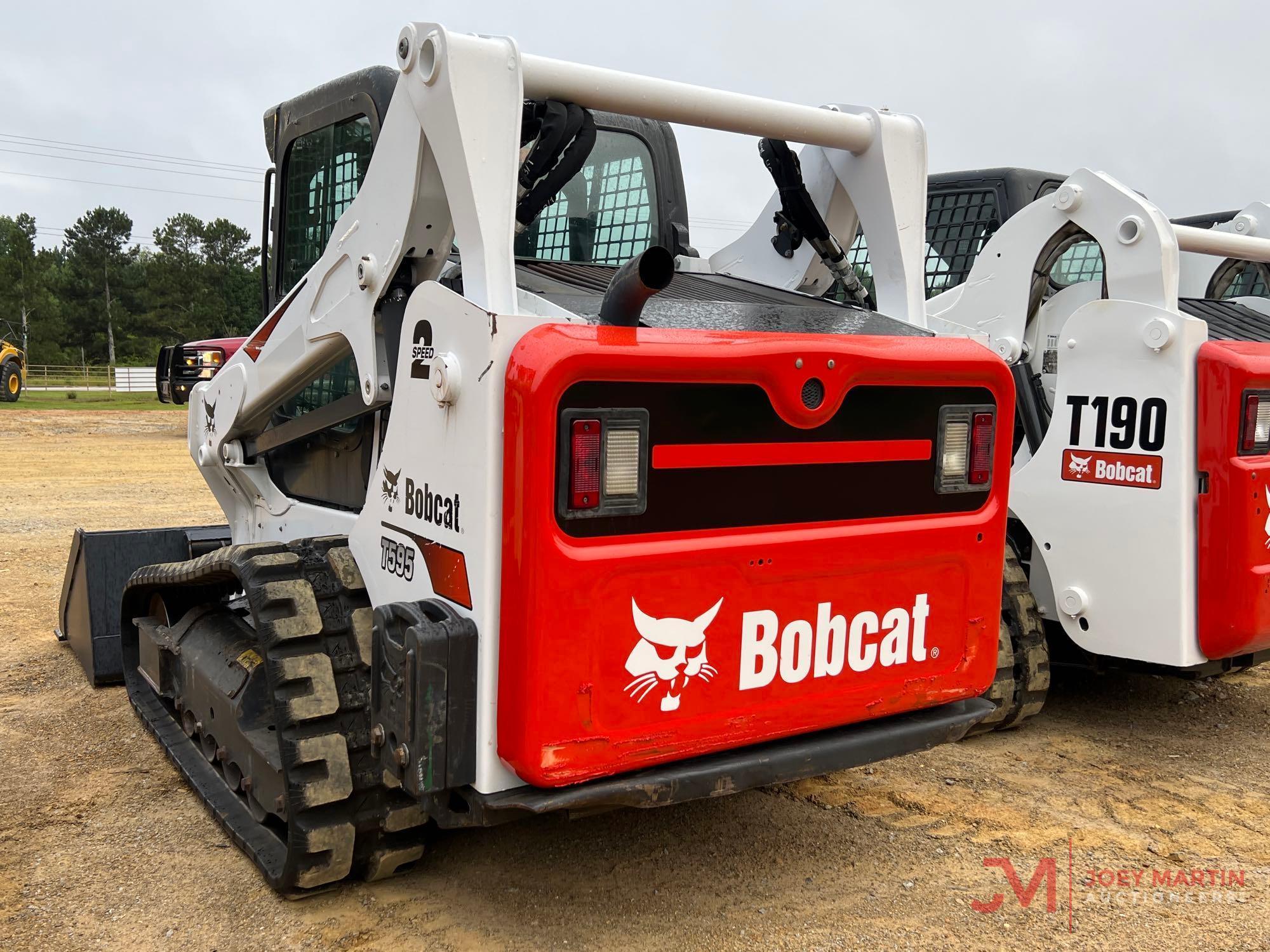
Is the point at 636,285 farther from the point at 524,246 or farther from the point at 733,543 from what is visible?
the point at 524,246

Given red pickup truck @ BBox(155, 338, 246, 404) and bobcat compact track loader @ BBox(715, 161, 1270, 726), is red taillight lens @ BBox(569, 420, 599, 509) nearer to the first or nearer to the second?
bobcat compact track loader @ BBox(715, 161, 1270, 726)

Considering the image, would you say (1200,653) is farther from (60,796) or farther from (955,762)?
(60,796)

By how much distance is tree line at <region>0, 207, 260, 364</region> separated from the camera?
57.2 meters

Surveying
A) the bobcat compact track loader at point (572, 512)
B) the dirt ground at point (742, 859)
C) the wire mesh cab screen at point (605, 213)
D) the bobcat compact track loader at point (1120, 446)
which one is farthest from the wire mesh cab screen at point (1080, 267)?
the bobcat compact track loader at point (572, 512)

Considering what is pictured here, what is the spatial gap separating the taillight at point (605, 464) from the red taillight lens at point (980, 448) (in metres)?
1.03

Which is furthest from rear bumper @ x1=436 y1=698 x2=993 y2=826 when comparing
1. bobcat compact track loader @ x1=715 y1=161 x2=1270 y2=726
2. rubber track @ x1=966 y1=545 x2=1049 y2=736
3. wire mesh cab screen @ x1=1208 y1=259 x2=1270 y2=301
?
wire mesh cab screen @ x1=1208 y1=259 x2=1270 y2=301

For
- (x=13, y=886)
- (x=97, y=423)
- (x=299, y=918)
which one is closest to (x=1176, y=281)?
(x=299, y=918)

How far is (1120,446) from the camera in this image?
13.5 ft

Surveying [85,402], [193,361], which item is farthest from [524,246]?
[85,402]

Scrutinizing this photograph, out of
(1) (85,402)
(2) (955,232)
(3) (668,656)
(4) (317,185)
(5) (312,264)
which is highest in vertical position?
(2) (955,232)

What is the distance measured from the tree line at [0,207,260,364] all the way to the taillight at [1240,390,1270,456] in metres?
57.7

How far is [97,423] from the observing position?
19.9 meters

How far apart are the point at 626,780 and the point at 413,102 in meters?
1.65

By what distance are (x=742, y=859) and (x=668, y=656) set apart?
3.65 ft
